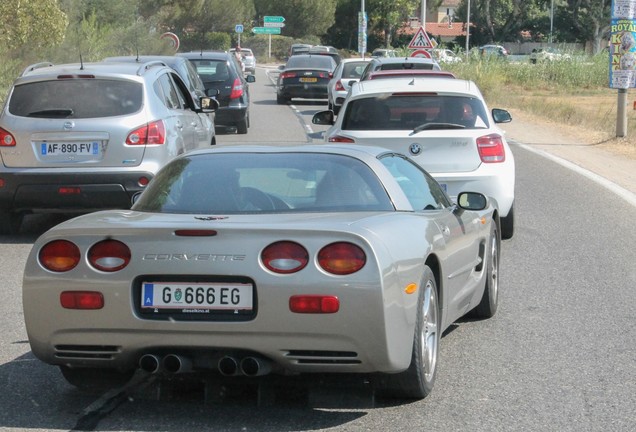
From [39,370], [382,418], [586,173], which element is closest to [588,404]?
[382,418]

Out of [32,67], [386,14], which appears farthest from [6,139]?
[386,14]

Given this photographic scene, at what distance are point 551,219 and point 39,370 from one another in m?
8.10

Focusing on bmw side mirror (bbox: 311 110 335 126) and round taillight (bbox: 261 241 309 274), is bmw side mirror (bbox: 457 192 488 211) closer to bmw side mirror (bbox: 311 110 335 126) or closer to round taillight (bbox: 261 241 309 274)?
round taillight (bbox: 261 241 309 274)

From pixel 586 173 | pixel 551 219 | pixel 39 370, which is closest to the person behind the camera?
pixel 39 370

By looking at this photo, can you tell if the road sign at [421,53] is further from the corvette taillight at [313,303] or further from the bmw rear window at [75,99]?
the corvette taillight at [313,303]

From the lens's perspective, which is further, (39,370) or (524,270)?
(524,270)

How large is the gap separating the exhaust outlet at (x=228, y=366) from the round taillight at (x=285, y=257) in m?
0.47

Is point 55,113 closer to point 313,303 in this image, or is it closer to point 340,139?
point 340,139

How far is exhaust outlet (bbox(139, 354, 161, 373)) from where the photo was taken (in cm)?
561

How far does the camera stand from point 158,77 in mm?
12766

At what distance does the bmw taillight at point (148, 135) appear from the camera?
1177 cm

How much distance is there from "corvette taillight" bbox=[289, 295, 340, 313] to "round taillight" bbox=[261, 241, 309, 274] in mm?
131

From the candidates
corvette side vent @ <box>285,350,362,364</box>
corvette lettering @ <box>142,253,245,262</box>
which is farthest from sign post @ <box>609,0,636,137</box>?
corvette lettering @ <box>142,253,245,262</box>

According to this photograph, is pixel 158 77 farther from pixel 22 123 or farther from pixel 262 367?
pixel 262 367
